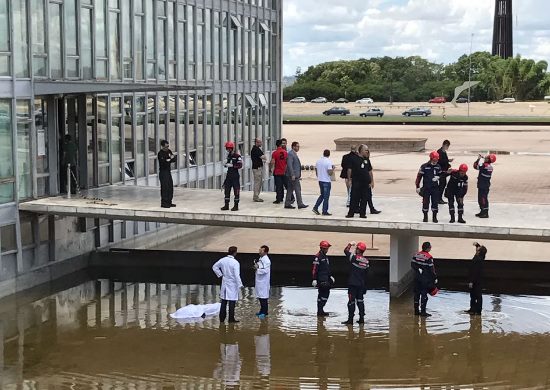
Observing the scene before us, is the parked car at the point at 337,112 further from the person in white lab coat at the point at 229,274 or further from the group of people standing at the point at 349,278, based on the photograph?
the person in white lab coat at the point at 229,274

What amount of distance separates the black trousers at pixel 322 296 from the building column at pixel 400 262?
2.09m

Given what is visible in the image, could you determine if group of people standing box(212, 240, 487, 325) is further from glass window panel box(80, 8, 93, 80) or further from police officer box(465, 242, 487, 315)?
glass window panel box(80, 8, 93, 80)

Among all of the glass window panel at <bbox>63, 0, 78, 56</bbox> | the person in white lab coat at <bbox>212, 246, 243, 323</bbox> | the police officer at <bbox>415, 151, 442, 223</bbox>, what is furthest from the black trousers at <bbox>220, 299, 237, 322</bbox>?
the glass window panel at <bbox>63, 0, 78, 56</bbox>

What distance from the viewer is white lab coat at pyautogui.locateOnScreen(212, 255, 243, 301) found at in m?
17.8

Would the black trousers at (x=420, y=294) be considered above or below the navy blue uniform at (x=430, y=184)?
below

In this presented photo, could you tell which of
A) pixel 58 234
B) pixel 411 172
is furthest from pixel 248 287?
pixel 411 172

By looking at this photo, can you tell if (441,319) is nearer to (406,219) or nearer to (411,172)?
(406,219)

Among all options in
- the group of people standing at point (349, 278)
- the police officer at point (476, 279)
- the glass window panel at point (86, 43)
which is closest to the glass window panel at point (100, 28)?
the glass window panel at point (86, 43)

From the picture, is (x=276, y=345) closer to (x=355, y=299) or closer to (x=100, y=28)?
(x=355, y=299)

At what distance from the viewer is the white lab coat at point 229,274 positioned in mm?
17828

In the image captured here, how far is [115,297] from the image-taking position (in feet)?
69.2

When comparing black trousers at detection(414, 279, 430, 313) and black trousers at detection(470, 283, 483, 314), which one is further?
black trousers at detection(470, 283, 483, 314)

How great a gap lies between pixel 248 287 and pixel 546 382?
825 centimetres

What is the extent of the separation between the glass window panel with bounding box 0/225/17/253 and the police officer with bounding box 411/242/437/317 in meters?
7.93
